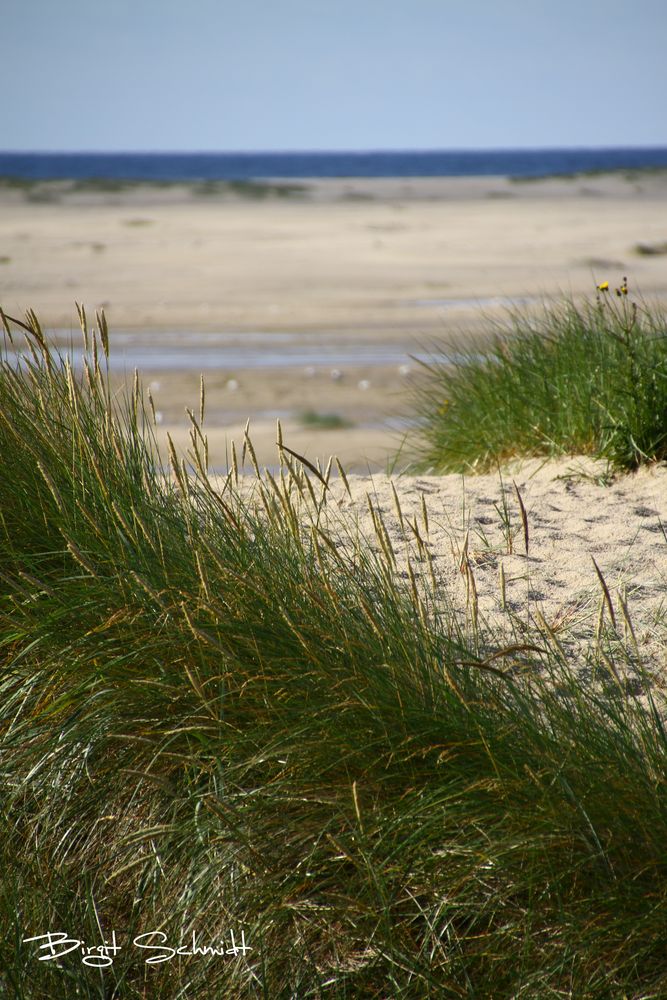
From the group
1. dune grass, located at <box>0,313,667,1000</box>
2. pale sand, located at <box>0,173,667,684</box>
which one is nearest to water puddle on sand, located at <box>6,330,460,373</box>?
pale sand, located at <box>0,173,667,684</box>

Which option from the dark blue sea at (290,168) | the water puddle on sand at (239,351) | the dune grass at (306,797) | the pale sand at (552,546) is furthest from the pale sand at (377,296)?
the dark blue sea at (290,168)

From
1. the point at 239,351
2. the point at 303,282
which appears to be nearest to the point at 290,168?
the point at 303,282

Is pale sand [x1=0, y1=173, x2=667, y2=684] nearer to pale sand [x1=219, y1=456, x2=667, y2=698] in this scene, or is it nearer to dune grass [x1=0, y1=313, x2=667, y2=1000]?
pale sand [x1=219, y1=456, x2=667, y2=698]

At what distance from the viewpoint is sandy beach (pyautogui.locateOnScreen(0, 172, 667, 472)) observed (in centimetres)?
923

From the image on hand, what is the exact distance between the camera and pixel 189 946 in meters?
1.93

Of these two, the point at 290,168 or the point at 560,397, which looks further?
the point at 290,168

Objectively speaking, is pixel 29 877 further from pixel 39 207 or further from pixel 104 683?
pixel 39 207

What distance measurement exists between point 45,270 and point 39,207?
17.1m
